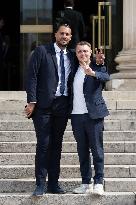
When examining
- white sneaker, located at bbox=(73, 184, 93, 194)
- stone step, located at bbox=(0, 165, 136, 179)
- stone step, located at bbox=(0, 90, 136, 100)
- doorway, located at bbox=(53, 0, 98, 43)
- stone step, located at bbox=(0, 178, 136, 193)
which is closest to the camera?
white sneaker, located at bbox=(73, 184, 93, 194)

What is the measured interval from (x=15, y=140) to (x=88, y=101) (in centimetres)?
225

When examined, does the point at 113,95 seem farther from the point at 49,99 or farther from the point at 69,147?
the point at 49,99

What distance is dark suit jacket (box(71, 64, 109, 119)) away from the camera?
779cm

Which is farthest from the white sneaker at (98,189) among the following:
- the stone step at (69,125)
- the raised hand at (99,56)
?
the stone step at (69,125)

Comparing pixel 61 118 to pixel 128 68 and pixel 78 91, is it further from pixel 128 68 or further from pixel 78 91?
pixel 128 68

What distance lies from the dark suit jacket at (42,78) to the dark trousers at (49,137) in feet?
0.38

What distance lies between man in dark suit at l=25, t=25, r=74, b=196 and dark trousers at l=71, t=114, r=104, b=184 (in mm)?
213

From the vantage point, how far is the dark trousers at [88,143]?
308 inches

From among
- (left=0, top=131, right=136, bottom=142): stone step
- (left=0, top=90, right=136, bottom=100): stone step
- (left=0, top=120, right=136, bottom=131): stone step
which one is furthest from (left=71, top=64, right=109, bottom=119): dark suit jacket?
(left=0, top=90, right=136, bottom=100): stone step

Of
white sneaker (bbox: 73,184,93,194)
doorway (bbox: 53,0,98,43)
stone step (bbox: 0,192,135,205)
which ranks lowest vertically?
stone step (bbox: 0,192,135,205)

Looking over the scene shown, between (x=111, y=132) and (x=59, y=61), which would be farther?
(x=111, y=132)

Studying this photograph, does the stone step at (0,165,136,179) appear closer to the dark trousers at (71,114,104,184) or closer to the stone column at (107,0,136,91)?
the dark trousers at (71,114,104,184)

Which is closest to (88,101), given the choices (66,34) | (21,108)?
(66,34)

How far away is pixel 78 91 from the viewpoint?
7.90m
